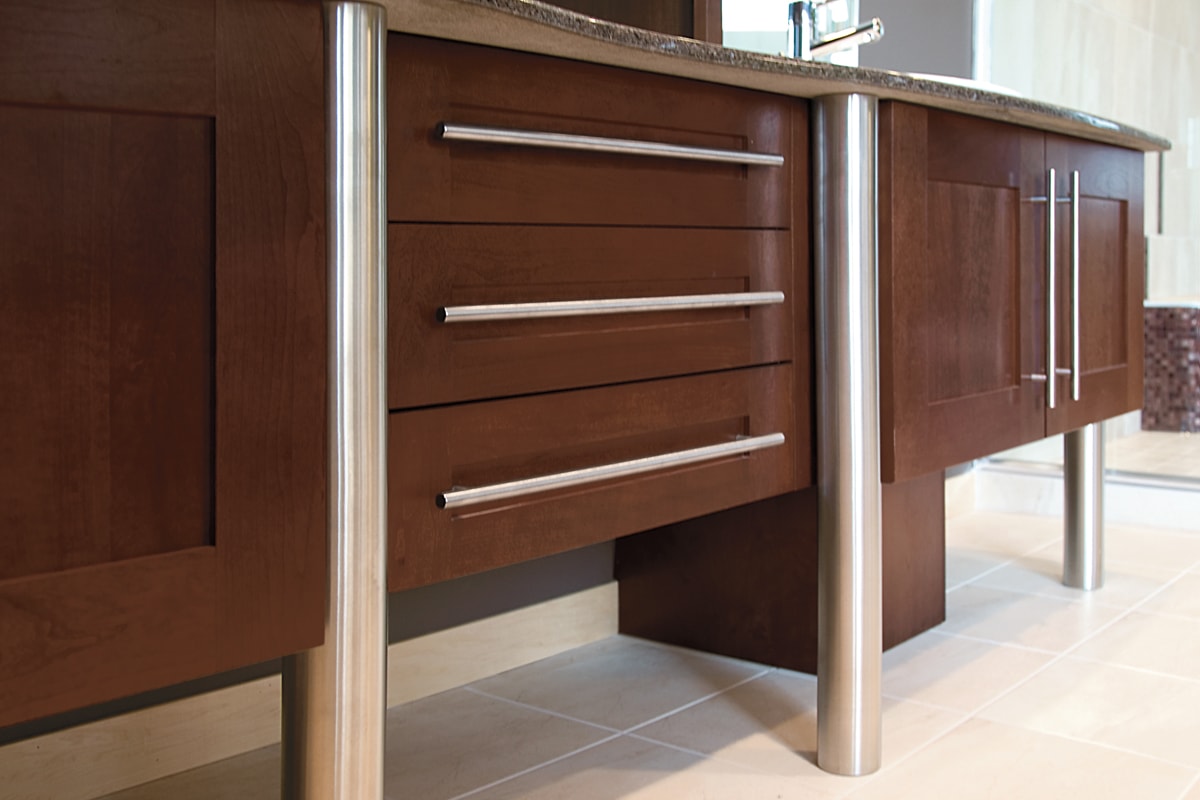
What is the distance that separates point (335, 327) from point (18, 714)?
319 millimetres

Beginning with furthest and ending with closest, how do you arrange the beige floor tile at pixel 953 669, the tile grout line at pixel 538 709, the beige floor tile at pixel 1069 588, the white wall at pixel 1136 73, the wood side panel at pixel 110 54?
the white wall at pixel 1136 73
the beige floor tile at pixel 1069 588
the beige floor tile at pixel 953 669
the tile grout line at pixel 538 709
the wood side panel at pixel 110 54

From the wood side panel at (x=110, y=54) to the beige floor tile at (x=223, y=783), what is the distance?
89 cm

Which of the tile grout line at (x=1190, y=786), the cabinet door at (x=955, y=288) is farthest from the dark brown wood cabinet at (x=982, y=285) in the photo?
the tile grout line at (x=1190, y=786)

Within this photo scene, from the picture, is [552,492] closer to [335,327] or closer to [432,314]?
[432,314]

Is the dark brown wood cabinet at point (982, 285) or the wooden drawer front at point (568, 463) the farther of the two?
the dark brown wood cabinet at point (982, 285)

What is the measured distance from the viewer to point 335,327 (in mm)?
864

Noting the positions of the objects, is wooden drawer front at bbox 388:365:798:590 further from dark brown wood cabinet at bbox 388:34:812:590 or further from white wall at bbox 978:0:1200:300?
white wall at bbox 978:0:1200:300

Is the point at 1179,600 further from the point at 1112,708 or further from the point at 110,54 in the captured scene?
the point at 110,54

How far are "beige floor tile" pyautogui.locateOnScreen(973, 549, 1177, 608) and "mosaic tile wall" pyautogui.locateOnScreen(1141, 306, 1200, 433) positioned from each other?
0.86 metres

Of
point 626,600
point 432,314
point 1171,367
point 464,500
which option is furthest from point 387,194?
point 1171,367

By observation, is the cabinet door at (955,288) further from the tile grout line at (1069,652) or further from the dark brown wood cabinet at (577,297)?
the tile grout line at (1069,652)

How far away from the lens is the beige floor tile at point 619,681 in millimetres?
1704

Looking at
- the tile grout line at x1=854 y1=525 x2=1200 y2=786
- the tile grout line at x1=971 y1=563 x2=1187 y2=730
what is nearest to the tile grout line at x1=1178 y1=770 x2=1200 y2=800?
the tile grout line at x1=854 y1=525 x2=1200 y2=786

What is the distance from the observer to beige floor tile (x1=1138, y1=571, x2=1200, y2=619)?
2.19 meters
